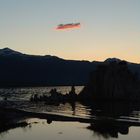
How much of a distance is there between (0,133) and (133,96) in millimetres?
101947

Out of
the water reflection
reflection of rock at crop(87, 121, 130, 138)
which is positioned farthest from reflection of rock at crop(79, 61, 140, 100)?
reflection of rock at crop(87, 121, 130, 138)

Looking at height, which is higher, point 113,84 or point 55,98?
point 113,84

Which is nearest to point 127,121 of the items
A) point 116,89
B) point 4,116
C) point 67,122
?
point 67,122

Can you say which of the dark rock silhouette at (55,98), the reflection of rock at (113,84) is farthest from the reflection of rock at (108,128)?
the reflection of rock at (113,84)

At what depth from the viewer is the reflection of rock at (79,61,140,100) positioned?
570 ft

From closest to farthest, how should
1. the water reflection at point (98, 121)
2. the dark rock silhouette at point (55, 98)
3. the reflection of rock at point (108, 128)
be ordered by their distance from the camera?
the reflection of rock at point (108, 128) → the water reflection at point (98, 121) → the dark rock silhouette at point (55, 98)

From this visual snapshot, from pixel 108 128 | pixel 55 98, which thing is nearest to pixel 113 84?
pixel 55 98

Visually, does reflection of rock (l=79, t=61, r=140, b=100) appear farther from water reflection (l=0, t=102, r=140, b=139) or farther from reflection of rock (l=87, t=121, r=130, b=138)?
reflection of rock (l=87, t=121, r=130, b=138)

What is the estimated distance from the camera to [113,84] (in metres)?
173

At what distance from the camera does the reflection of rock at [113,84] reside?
570ft

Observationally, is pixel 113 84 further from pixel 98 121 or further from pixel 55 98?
pixel 98 121

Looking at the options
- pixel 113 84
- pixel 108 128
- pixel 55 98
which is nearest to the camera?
pixel 108 128

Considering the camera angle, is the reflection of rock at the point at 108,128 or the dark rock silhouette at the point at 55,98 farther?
the dark rock silhouette at the point at 55,98

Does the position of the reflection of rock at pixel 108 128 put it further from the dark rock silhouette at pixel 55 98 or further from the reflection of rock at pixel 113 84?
the reflection of rock at pixel 113 84
